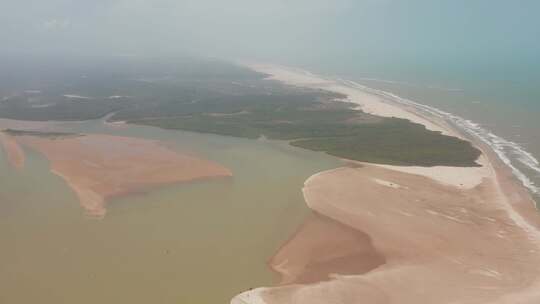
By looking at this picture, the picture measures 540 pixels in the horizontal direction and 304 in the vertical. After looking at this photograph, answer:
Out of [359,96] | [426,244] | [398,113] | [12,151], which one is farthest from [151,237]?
[359,96]

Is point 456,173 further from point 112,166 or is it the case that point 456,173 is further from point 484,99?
point 484,99

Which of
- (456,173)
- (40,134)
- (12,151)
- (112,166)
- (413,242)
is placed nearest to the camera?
(413,242)

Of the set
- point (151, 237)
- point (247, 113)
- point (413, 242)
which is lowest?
point (151, 237)

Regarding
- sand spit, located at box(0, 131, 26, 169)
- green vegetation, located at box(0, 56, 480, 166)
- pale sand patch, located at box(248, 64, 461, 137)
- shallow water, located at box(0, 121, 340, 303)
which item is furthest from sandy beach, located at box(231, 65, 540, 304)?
sand spit, located at box(0, 131, 26, 169)

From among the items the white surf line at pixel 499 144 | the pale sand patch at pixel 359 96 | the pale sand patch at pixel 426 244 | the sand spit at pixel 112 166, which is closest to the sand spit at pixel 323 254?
the pale sand patch at pixel 426 244

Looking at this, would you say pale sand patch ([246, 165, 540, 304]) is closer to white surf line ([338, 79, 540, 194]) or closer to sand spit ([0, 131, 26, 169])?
white surf line ([338, 79, 540, 194])

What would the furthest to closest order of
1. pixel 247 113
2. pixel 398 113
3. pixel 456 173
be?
A: pixel 247 113
pixel 398 113
pixel 456 173

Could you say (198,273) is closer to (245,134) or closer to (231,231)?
(231,231)
